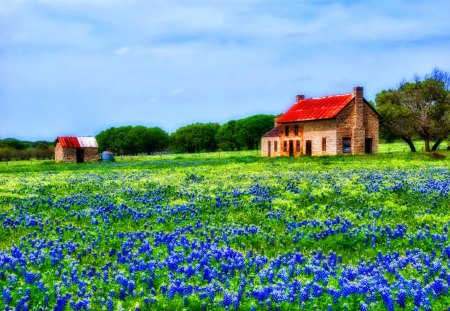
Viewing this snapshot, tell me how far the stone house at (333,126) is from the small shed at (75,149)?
28.5m

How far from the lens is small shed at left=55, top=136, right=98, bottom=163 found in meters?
74.3

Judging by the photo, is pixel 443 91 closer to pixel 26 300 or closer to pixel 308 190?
pixel 308 190

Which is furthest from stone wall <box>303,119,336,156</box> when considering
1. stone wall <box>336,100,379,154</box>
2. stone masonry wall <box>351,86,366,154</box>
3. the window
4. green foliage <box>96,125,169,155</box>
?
green foliage <box>96,125,169,155</box>

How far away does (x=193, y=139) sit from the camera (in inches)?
6885

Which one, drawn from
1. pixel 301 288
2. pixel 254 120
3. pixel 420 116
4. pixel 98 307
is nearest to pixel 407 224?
pixel 301 288

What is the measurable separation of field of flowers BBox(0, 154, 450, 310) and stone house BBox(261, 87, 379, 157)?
4552 centimetres

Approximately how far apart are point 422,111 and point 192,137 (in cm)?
11394

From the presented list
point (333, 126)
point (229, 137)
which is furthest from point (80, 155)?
point (229, 137)

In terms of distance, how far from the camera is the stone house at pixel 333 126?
201 ft

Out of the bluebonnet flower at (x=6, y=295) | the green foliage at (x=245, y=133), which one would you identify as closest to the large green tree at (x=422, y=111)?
the bluebonnet flower at (x=6, y=295)

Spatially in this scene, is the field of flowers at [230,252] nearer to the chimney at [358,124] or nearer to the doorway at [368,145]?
the chimney at [358,124]

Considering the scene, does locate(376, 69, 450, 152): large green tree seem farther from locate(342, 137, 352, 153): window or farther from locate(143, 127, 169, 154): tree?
locate(143, 127, 169, 154): tree

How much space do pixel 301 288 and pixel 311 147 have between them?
59676 millimetres

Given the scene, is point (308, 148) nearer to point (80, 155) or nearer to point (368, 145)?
point (368, 145)
